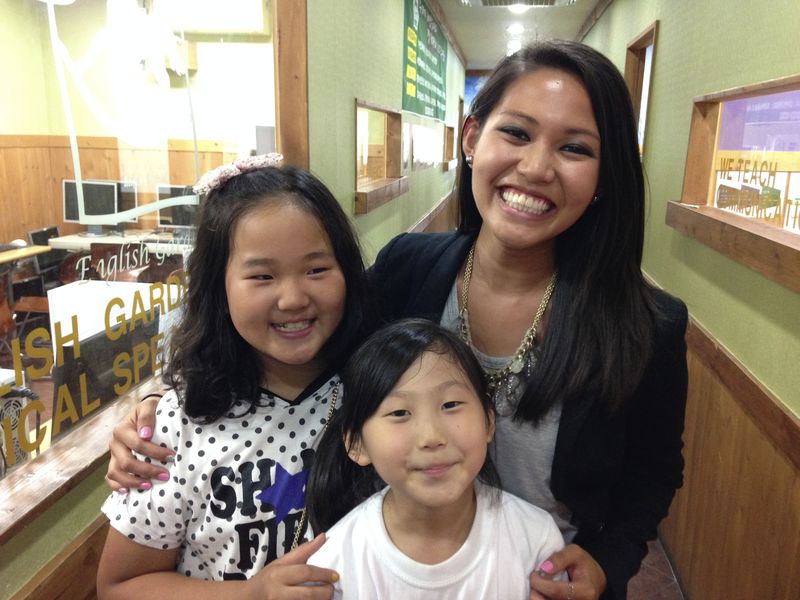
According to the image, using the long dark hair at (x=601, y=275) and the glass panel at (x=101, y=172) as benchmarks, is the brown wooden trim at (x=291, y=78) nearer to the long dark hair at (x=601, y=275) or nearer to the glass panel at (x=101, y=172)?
the glass panel at (x=101, y=172)

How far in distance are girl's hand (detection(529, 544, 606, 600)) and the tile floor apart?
5.48 feet

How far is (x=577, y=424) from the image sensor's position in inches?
41.7

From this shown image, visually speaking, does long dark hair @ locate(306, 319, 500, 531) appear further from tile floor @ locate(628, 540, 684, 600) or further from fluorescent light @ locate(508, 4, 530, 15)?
fluorescent light @ locate(508, 4, 530, 15)

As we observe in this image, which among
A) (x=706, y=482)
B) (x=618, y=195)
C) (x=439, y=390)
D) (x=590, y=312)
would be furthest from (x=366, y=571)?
(x=706, y=482)

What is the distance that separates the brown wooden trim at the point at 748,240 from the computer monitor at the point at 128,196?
186 centimetres

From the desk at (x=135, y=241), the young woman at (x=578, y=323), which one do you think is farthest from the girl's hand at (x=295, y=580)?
the desk at (x=135, y=241)

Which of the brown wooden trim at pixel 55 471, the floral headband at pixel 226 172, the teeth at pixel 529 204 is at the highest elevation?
the floral headband at pixel 226 172

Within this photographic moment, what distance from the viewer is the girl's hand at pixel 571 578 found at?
36.6 inches

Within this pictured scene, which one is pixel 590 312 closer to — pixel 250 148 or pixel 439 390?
pixel 439 390

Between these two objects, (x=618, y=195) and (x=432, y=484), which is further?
(x=618, y=195)

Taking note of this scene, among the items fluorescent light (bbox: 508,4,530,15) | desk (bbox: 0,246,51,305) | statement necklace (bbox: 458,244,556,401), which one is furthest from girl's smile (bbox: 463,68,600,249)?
fluorescent light (bbox: 508,4,530,15)

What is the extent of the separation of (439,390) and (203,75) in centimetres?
185

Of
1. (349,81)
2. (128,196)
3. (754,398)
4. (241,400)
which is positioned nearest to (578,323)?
(241,400)

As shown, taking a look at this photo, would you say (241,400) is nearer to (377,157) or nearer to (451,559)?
(451,559)
